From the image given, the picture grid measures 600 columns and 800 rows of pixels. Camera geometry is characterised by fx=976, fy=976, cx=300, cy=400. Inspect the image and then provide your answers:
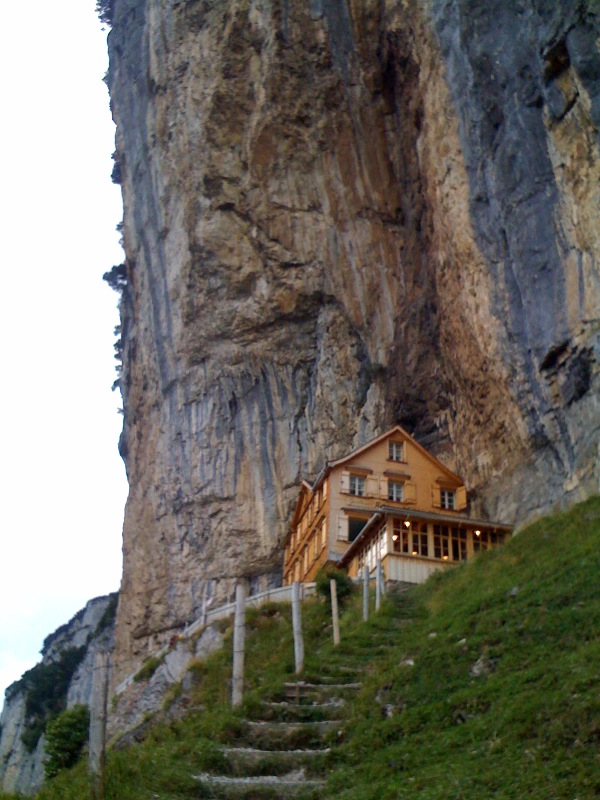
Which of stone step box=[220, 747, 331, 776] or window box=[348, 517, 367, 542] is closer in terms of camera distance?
stone step box=[220, 747, 331, 776]

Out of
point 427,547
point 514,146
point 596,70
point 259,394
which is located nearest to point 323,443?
point 259,394

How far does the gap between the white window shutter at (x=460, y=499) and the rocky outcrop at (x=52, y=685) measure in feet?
93.9

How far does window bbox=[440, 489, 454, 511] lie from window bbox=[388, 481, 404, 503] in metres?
1.77

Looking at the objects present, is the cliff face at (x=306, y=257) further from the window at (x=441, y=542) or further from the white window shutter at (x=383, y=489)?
the white window shutter at (x=383, y=489)

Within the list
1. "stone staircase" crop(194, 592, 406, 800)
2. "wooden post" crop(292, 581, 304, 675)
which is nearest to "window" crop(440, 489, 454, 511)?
"stone staircase" crop(194, 592, 406, 800)

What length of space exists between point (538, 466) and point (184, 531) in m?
23.0

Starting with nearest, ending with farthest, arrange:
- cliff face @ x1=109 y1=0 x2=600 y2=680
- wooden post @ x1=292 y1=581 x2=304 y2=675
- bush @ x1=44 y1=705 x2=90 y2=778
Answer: wooden post @ x1=292 y1=581 x2=304 y2=675
bush @ x1=44 y1=705 x2=90 y2=778
cliff face @ x1=109 y1=0 x2=600 y2=680

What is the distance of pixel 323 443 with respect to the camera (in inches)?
1918

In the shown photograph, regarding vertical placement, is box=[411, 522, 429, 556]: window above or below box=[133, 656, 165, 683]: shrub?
above

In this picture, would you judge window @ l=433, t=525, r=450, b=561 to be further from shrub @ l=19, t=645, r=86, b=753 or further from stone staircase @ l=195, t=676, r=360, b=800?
shrub @ l=19, t=645, r=86, b=753

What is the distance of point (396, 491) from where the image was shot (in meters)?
43.9

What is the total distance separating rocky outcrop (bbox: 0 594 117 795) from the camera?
63.4 m

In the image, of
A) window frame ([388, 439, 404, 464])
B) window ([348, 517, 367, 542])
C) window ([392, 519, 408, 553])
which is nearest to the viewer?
window ([392, 519, 408, 553])

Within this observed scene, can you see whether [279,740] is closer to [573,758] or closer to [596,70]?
[573,758]
